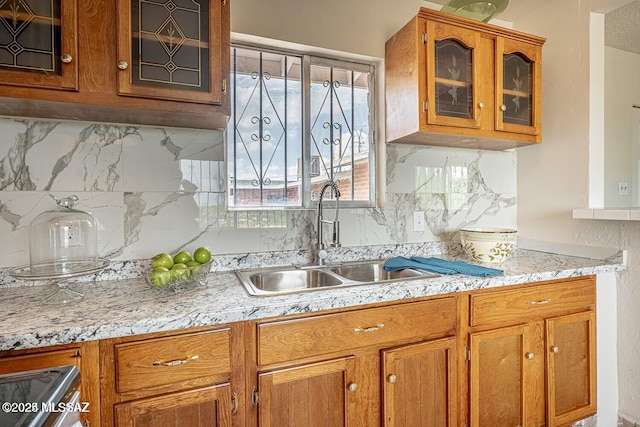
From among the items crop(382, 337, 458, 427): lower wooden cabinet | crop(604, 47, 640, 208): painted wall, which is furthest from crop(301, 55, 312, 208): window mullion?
crop(604, 47, 640, 208): painted wall

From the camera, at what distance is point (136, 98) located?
1228 millimetres

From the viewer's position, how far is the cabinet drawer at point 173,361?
0.98m

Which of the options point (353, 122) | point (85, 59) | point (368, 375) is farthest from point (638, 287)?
point (85, 59)

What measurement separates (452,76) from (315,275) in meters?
1.22

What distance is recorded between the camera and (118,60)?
1.19 m

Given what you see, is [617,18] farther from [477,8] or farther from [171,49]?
[171,49]

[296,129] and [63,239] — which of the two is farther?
Answer: [296,129]

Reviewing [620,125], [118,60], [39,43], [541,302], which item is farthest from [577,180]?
[39,43]

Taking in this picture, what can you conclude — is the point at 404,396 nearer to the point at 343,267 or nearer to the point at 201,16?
the point at 343,267

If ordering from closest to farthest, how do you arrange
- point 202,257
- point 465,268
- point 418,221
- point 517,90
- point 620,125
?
point 202,257 → point 465,268 → point 517,90 → point 418,221 → point 620,125

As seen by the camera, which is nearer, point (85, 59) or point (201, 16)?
point (85, 59)

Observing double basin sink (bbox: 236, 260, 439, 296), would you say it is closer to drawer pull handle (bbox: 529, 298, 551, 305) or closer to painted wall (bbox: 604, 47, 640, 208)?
drawer pull handle (bbox: 529, 298, 551, 305)

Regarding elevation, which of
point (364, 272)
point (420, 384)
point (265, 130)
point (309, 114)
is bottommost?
point (420, 384)

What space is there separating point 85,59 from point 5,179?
613mm
